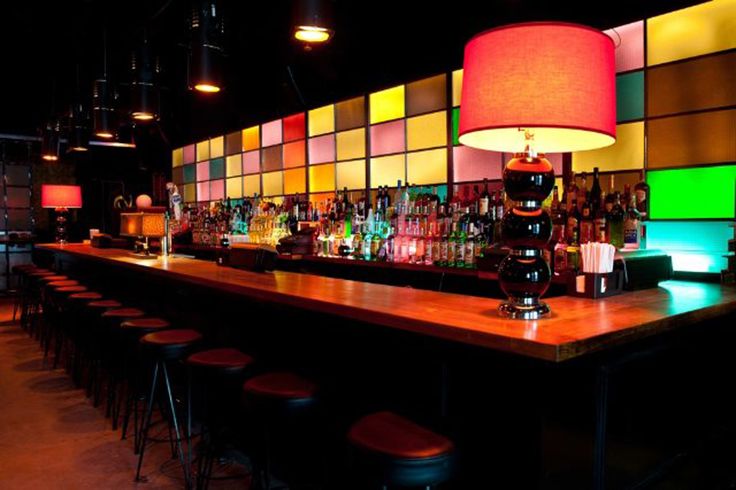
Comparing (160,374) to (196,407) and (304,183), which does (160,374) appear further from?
(304,183)

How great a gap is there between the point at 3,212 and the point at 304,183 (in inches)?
292

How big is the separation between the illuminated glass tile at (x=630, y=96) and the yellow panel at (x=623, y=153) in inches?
2.7

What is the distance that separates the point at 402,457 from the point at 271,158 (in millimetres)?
6555

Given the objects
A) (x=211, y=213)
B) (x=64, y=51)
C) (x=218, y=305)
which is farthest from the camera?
(x=211, y=213)

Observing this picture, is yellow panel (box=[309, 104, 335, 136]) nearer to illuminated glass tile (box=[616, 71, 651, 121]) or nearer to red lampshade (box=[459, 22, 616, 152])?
illuminated glass tile (box=[616, 71, 651, 121])

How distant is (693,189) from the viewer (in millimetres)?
3727

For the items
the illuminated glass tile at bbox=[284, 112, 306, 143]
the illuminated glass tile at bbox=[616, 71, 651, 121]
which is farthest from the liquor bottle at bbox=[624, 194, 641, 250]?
the illuminated glass tile at bbox=[284, 112, 306, 143]

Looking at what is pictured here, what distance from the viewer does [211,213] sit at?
679 centimetres

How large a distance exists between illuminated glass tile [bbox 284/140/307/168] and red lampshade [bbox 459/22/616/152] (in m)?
5.51

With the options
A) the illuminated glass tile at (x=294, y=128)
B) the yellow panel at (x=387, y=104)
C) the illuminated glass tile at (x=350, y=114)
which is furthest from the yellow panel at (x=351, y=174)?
the illuminated glass tile at (x=294, y=128)

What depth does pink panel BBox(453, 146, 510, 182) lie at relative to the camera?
16.1 ft

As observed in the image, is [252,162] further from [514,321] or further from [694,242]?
[514,321]

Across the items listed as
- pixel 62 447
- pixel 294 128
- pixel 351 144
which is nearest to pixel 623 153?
pixel 351 144

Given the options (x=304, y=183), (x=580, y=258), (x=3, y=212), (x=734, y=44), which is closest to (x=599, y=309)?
(x=580, y=258)
